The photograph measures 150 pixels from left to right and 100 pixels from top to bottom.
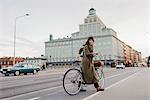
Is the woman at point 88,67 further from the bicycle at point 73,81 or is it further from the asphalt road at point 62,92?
the asphalt road at point 62,92

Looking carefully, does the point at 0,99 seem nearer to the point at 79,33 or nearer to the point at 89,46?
the point at 89,46

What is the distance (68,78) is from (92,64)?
2.91 ft

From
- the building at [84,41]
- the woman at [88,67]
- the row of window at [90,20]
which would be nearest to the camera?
the woman at [88,67]

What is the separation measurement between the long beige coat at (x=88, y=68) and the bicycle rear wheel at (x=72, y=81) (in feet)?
0.62

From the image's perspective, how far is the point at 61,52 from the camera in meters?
138

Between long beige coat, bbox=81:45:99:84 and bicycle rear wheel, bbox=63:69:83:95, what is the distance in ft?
0.62

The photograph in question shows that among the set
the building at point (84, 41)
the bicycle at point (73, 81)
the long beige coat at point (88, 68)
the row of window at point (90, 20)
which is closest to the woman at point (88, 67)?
the long beige coat at point (88, 68)

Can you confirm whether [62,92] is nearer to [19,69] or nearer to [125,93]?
[125,93]

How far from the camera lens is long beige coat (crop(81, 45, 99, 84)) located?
926cm

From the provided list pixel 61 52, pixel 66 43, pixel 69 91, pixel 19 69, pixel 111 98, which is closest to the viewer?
pixel 111 98

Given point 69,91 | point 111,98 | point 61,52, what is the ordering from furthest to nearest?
point 61,52, point 69,91, point 111,98

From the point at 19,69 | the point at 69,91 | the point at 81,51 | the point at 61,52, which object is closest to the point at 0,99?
the point at 69,91

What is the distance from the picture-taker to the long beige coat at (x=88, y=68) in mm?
9258

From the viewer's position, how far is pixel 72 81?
9227mm
